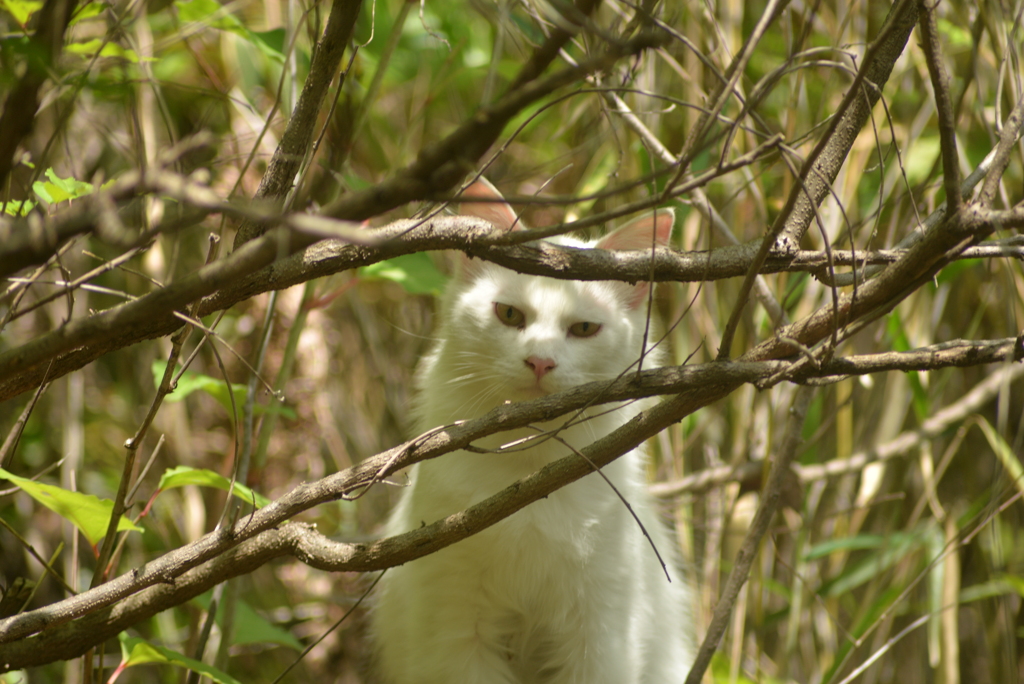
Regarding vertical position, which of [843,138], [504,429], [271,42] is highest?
[271,42]

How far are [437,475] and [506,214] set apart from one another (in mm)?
684

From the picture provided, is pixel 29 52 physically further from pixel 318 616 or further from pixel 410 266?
A: pixel 318 616

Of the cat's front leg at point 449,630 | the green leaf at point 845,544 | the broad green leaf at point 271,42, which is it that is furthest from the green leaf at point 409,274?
the green leaf at point 845,544

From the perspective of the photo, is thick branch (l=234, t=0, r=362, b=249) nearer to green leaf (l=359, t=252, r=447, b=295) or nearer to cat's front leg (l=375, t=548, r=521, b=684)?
green leaf (l=359, t=252, r=447, b=295)

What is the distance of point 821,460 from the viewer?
307 centimetres

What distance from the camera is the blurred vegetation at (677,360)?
2.34 metres

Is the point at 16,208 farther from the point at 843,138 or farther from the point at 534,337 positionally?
the point at 843,138

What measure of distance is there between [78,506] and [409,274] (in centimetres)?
96

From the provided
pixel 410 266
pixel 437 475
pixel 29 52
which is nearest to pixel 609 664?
pixel 437 475

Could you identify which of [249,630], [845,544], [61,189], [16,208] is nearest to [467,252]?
[61,189]

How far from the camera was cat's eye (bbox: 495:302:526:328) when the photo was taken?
6.75ft

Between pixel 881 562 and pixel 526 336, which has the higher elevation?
pixel 526 336

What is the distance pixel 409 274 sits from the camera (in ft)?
→ 6.59

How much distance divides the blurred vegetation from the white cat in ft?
0.84
